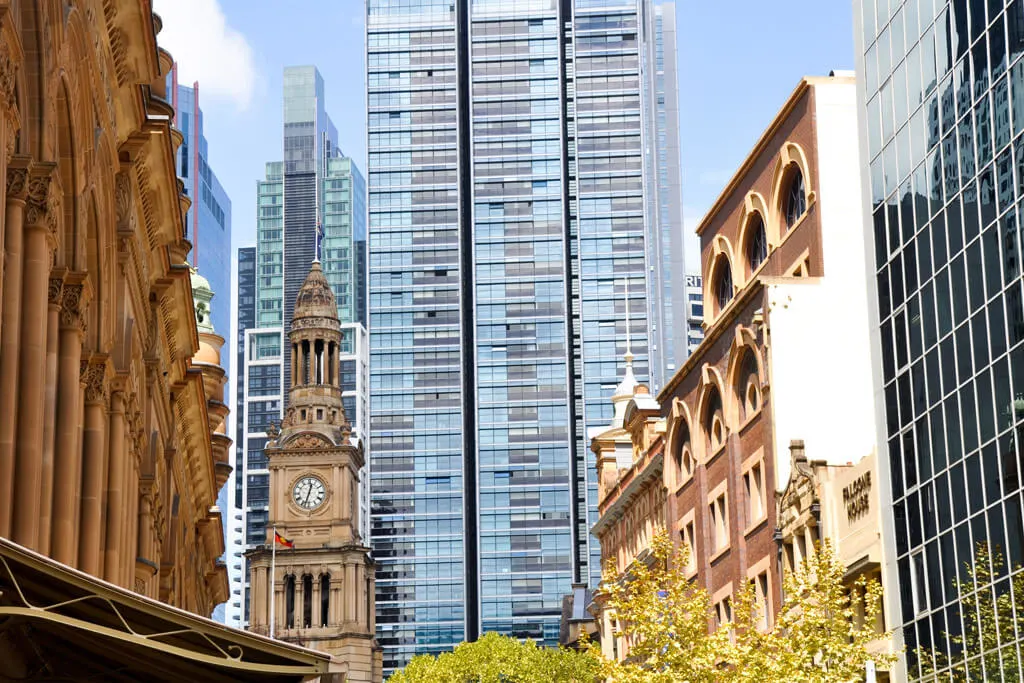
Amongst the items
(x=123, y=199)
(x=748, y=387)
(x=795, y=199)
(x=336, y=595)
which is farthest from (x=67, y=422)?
(x=336, y=595)

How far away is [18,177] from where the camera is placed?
1072 inches

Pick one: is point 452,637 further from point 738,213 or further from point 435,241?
point 738,213

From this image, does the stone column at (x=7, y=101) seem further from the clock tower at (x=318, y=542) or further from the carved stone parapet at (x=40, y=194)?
the clock tower at (x=318, y=542)

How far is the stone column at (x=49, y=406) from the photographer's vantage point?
2941 cm

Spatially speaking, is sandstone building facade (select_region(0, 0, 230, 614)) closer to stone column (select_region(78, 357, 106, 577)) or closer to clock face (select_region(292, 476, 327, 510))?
stone column (select_region(78, 357, 106, 577))

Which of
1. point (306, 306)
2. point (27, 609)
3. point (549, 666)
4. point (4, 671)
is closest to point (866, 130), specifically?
point (4, 671)

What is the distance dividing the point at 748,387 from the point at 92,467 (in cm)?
3261

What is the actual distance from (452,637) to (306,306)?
134 ft

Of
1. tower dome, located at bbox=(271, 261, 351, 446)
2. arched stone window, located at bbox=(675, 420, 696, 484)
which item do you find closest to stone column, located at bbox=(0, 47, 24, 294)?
arched stone window, located at bbox=(675, 420, 696, 484)

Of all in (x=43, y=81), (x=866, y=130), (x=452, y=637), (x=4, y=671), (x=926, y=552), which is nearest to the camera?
(x=4, y=671)

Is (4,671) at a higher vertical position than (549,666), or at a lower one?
lower

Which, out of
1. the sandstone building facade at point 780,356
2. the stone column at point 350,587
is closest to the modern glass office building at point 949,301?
the sandstone building facade at point 780,356

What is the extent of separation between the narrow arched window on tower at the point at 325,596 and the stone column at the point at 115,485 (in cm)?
12466

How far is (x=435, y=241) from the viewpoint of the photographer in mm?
199625
